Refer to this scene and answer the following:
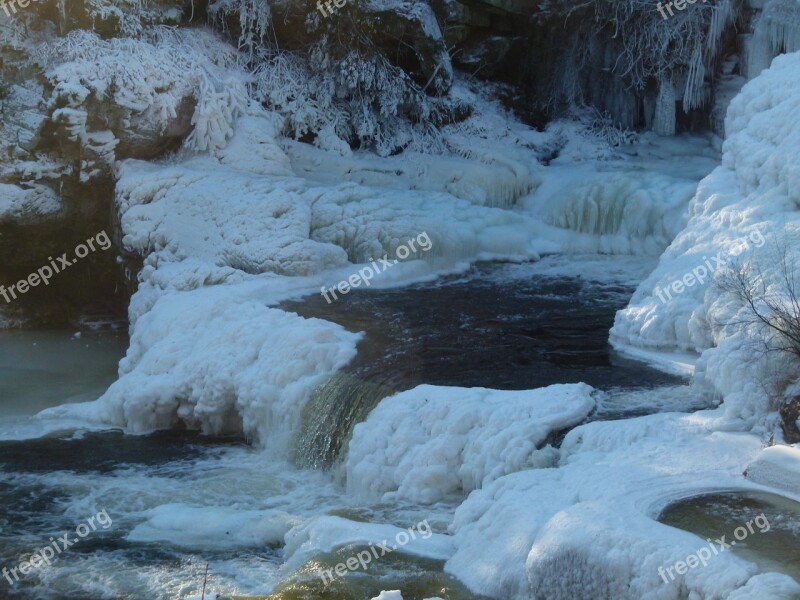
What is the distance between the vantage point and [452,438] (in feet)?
27.4

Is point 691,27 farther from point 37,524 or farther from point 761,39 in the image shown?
point 37,524

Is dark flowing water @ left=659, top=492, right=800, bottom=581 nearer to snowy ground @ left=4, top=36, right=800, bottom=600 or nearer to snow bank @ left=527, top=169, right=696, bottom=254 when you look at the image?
snowy ground @ left=4, top=36, right=800, bottom=600

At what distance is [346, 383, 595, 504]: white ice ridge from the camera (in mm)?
7984

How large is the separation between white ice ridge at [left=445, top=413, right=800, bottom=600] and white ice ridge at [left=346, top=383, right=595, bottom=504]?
1.26 feet

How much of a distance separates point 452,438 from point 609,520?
7.50ft

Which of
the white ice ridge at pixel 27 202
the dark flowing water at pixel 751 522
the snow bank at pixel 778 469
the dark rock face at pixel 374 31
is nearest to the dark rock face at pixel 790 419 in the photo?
the snow bank at pixel 778 469

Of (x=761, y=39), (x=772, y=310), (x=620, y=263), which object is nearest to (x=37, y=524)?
(x=772, y=310)

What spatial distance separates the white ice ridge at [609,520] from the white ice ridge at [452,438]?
383 millimetres

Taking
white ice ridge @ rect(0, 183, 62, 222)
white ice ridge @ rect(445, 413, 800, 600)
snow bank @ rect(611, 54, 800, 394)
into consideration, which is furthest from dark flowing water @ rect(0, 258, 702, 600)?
white ice ridge @ rect(0, 183, 62, 222)

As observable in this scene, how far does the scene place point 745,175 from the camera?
11.0 meters

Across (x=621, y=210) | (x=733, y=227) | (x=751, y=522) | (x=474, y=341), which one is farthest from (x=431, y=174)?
(x=751, y=522)

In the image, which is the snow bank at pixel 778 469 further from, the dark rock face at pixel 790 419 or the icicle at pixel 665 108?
the icicle at pixel 665 108

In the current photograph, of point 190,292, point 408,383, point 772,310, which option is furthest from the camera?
point 190,292

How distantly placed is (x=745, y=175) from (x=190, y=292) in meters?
6.46
